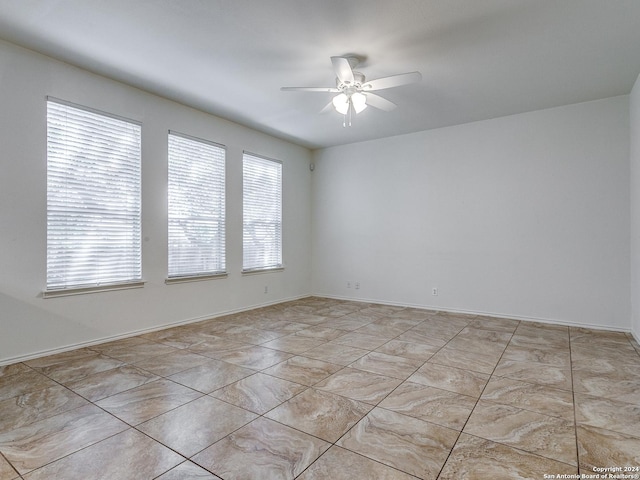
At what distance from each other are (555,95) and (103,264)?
5573 mm

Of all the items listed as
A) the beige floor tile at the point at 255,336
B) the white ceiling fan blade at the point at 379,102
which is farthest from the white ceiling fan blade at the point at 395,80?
the beige floor tile at the point at 255,336

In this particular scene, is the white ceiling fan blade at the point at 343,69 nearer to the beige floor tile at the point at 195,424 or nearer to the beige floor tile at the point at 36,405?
the beige floor tile at the point at 195,424

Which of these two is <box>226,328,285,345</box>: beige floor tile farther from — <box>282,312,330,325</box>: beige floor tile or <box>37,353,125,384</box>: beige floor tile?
A: <box>37,353,125,384</box>: beige floor tile

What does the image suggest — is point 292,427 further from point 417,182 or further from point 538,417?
point 417,182

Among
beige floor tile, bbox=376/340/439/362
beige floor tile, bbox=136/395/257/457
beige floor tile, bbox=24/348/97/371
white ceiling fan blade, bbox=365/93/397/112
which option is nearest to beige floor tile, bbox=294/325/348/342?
beige floor tile, bbox=376/340/439/362

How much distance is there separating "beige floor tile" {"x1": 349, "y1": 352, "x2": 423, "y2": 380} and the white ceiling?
2853 millimetres

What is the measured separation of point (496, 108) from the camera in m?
4.61

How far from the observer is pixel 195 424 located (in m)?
2.13

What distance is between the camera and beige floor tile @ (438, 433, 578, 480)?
5.48 feet

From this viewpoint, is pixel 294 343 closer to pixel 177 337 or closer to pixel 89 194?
pixel 177 337

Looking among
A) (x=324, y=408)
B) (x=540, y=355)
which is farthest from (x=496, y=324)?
(x=324, y=408)

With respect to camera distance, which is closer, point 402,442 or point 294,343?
point 402,442

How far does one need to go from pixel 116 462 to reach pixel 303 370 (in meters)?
1.54

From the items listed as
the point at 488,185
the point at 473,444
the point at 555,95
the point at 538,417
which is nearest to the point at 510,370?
the point at 538,417
